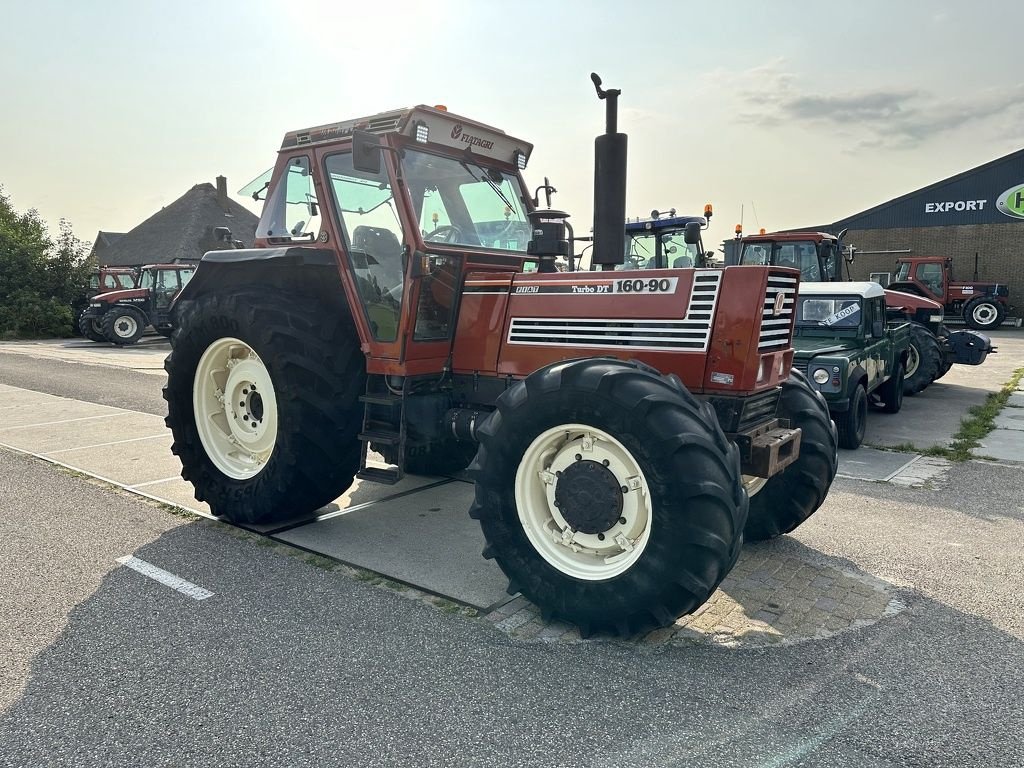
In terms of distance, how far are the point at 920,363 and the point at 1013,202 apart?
70.0 ft

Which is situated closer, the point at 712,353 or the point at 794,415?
the point at 712,353

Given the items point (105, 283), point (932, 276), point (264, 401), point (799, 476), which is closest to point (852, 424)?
point (799, 476)

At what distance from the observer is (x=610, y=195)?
3.56 m

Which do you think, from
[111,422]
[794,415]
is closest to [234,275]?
[794,415]

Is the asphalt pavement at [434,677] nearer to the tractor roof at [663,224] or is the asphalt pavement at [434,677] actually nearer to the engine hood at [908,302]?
the tractor roof at [663,224]

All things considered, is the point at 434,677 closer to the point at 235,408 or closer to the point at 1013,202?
the point at 235,408

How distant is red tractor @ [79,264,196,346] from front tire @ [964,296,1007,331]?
2393cm

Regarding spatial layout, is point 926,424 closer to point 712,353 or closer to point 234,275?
point 712,353

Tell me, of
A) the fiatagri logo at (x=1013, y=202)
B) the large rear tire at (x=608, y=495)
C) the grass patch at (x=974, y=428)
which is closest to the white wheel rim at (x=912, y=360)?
the grass patch at (x=974, y=428)

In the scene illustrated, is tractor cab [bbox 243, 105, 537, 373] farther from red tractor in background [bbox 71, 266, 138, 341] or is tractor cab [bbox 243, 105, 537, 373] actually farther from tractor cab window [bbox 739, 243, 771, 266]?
red tractor in background [bbox 71, 266, 138, 341]

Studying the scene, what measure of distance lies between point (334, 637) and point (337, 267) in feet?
7.33

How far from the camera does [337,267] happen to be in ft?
14.6

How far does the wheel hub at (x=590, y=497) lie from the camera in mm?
3168

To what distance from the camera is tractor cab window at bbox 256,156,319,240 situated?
4.54 m
